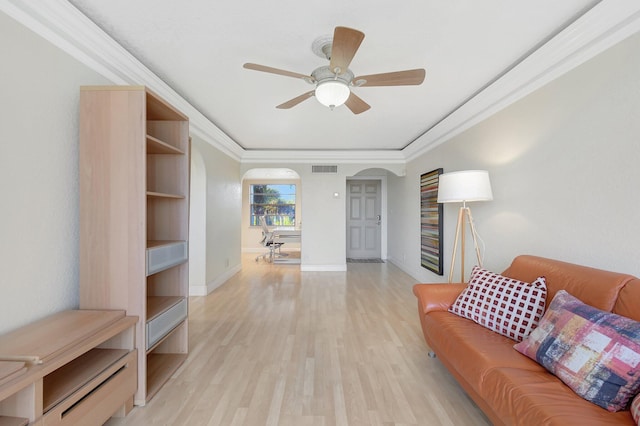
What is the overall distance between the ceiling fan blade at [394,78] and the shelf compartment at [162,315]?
2.10 meters

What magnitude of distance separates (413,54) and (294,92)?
1.19 metres

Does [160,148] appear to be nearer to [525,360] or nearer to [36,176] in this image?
[36,176]

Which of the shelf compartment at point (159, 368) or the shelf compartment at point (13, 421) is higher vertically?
the shelf compartment at point (13, 421)

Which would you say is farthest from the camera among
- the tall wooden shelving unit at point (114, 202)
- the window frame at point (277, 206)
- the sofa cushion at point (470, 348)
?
the window frame at point (277, 206)

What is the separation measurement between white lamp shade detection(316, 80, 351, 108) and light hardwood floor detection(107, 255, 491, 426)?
2057mm

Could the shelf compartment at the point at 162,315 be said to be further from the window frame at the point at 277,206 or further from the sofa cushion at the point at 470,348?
the window frame at the point at 277,206

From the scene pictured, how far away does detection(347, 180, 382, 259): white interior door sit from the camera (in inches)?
297

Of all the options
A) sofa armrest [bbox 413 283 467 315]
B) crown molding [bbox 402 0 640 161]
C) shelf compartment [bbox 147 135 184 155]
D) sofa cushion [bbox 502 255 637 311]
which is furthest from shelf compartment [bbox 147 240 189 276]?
crown molding [bbox 402 0 640 161]

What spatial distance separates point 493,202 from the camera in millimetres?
2861

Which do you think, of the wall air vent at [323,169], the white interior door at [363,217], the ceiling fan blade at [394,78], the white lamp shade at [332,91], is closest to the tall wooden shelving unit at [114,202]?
the white lamp shade at [332,91]

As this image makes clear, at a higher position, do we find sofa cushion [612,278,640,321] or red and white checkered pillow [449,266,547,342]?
sofa cushion [612,278,640,321]

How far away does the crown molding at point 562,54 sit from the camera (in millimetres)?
1608

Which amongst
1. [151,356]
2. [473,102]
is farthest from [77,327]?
[473,102]

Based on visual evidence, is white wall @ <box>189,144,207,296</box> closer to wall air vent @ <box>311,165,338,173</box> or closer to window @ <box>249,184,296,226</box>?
wall air vent @ <box>311,165,338,173</box>
